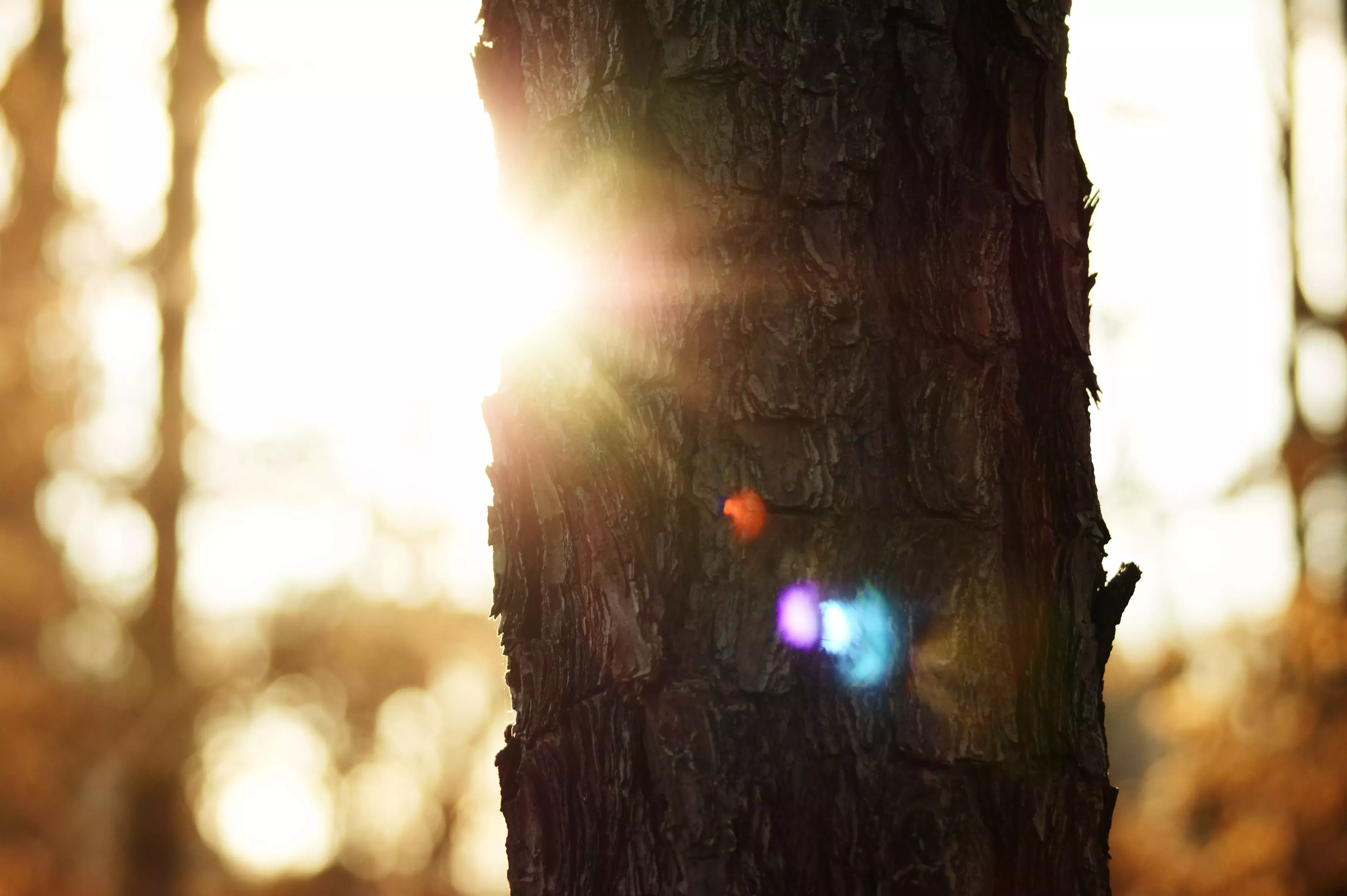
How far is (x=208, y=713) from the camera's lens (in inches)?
414

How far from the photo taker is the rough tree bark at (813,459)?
122 cm

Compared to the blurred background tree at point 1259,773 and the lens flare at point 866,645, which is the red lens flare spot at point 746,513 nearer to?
the lens flare at point 866,645

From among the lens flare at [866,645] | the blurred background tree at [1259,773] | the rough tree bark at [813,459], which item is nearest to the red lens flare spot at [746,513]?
the rough tree bark at [813,459]

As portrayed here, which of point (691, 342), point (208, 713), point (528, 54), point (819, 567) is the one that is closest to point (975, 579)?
point (819, 567)

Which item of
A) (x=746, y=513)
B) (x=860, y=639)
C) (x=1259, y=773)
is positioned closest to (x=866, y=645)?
(x=860, y=639)

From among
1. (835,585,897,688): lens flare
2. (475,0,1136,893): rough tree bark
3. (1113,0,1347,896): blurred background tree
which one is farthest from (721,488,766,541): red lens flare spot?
(1113,0,1347,896): blurred background tree

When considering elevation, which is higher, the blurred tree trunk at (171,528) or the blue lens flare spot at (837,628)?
the blurred tree trunk at (171,528)

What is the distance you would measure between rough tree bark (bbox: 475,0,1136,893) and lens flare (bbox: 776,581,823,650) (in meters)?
0.02

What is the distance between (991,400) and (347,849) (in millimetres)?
19849

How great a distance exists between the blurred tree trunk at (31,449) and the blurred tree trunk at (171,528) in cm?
63

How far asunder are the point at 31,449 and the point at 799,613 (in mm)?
10752

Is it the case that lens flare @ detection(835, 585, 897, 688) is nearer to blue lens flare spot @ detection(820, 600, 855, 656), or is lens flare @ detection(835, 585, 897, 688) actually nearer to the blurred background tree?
blue lens flare spot @ detection(820, 600, 855, 656)

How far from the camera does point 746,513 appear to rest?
125 centimetres

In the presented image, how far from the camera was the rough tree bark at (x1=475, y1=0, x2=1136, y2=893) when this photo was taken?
Answer: 3.99ft
